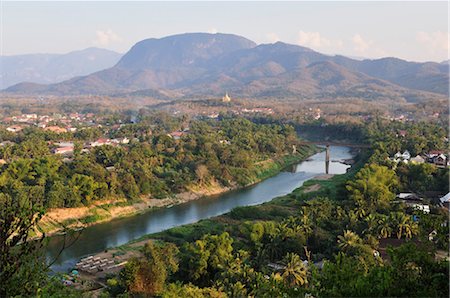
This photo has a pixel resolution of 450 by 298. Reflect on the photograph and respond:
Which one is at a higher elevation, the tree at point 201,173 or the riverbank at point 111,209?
the tree at point 201,173

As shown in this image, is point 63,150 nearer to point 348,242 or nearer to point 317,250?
point 317,250

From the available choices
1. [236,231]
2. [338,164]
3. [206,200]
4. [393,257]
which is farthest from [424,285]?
[338,164]

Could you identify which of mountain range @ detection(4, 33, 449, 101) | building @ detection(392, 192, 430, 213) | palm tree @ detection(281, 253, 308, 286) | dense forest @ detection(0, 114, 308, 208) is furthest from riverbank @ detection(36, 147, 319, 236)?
mountain range @ detection(4, 33, 449, 101)

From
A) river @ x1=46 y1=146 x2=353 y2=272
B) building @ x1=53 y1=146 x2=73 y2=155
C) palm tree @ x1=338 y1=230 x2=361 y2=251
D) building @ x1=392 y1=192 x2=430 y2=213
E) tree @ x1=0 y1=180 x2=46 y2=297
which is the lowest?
river @ x1=46 y1=146 x2=353 y2=272

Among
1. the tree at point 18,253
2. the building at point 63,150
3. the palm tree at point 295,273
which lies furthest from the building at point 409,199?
the building at point 63,150

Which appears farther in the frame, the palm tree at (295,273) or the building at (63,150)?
the building at (63,150)

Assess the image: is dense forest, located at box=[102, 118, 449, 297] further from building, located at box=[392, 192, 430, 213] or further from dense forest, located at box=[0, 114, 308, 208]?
dense forest, located at box=[0, 114, 308, 208]

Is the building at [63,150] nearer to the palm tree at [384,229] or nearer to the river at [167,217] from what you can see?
the river at [167,217]

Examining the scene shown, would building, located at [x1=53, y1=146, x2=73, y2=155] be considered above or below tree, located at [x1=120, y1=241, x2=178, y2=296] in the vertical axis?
above

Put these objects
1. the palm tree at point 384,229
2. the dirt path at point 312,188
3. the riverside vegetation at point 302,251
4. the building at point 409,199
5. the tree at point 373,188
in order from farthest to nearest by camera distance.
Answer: the dirt path at point 312,188 < the building at point 409,199 < the tree at point 373,188 < the palm tree at point 384,229 < the riverside vegetation at point 302,251
